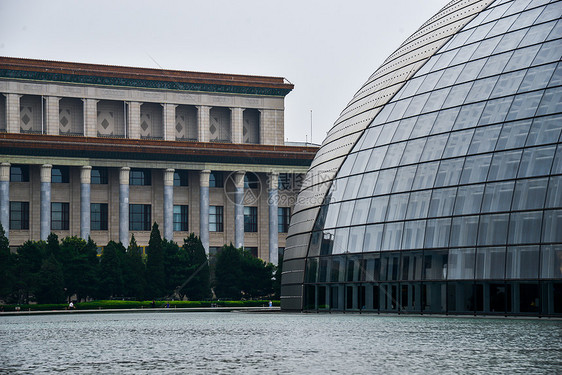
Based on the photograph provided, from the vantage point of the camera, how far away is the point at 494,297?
43.2m

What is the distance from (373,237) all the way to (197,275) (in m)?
57.8

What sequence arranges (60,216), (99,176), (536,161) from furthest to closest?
(99,176) → (60,216) → (536,161)

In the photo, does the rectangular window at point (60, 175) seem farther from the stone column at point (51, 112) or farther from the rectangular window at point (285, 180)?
the rectangular window at point (285, 180)

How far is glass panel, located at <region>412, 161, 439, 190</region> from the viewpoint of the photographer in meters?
48.3

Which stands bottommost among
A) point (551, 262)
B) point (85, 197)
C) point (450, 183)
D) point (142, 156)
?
point (551, 262)

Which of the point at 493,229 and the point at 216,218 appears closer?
the point at 493,229

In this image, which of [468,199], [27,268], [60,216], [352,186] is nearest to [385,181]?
[352,186]

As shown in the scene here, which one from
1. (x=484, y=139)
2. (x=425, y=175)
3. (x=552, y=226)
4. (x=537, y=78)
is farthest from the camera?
(x=425, y=175)

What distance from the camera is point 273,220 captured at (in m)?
133

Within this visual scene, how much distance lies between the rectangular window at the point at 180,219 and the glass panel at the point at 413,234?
86.4 m

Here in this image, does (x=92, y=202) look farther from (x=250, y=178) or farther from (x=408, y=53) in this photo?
(x=408, y=53)

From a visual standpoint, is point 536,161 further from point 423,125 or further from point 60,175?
point 60,175

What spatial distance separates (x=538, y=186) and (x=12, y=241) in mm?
92662

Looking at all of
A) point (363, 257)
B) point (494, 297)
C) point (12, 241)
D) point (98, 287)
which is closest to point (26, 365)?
point (494, 297)
